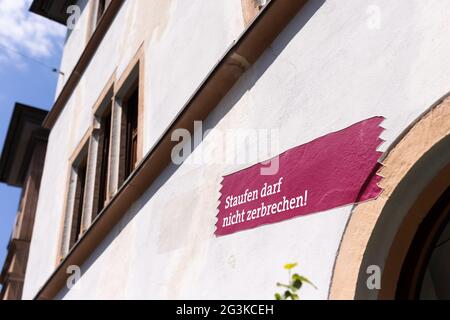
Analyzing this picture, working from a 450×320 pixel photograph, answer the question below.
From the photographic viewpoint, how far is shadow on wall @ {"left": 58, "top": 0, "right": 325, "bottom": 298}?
4422 millimetres

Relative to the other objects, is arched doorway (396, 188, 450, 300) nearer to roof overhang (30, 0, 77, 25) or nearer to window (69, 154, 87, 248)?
window (69, 154, 87, 248)

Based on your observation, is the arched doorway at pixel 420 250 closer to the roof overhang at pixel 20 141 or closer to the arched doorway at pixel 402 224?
the arched doorway at pixel 402 224

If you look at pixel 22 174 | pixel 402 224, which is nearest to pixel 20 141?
pixel 22 174

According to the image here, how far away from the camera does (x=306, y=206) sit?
145 inches

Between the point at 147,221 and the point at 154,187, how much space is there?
33 cm

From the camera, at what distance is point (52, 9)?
45.6ft

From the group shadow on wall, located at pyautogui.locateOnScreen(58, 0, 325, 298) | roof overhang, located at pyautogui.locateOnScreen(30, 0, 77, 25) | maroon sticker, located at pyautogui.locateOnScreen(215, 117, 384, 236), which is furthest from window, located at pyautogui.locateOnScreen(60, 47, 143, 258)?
roof overhang, located at pyautogui.locateOnScreen(30, 0, 77, 25)

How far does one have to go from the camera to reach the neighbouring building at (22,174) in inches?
604

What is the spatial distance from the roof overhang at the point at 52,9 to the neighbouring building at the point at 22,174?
115 inches

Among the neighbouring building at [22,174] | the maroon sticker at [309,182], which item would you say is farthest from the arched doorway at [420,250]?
the neighbouring building at [22,174]

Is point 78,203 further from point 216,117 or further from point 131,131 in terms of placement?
point 216,117

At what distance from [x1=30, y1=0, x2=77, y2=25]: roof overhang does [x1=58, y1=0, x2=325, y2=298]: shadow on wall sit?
878 centimetres

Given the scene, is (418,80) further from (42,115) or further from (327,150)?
(42,115)

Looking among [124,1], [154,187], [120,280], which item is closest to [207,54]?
[154,187]
